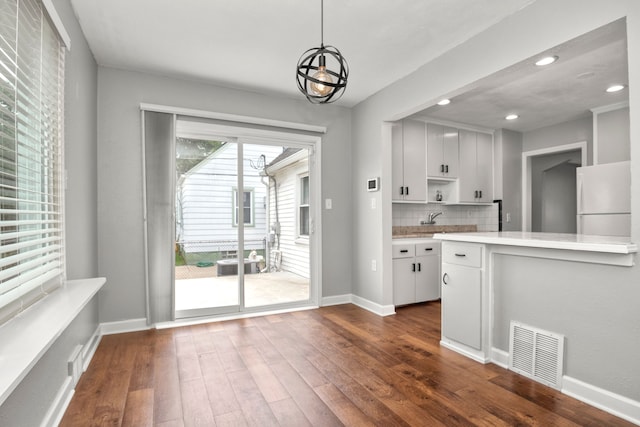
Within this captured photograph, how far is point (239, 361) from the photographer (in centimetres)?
270

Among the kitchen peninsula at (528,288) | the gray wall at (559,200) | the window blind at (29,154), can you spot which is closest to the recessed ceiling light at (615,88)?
the kitchen peninsula at (528,288)

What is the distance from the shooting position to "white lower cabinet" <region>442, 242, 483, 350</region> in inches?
107

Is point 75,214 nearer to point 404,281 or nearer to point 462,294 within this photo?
point 462,294

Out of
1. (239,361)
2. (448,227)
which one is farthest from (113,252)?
(448,227)

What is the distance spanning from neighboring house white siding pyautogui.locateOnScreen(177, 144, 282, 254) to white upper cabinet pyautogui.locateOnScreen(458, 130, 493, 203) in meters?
3.02

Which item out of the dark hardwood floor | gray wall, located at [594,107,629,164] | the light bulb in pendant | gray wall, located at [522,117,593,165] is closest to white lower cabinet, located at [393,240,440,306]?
the dark hardwood floor

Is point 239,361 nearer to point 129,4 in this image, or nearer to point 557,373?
point 557,373

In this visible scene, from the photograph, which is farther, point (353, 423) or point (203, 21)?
point (203, 21)

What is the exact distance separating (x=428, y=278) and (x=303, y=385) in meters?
2.69

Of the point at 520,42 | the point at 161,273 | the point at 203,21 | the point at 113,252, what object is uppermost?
the point at 203,21

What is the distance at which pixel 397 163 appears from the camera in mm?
4566

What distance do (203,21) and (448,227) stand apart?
439 centimetres

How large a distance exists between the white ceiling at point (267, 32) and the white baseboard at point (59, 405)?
256 cm

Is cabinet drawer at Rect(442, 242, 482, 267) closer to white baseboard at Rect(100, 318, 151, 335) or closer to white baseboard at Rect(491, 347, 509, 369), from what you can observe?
white baseboard at Rect(491, 347, 509, 369)
